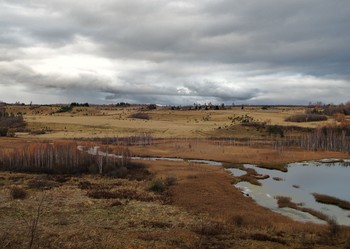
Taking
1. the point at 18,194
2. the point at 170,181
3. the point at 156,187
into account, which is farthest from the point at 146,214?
the point at 170,181

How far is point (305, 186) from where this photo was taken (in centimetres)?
5262

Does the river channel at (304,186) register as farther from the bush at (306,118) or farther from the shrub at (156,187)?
the bush at (306,118)

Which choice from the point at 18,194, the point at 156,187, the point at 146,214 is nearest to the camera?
the point at 146,214

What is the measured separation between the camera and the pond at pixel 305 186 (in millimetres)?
38194

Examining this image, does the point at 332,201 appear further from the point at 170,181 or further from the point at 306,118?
the point at 306,118

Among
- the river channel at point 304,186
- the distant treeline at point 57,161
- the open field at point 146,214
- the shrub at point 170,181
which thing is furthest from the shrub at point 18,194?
the river channel at point 304,186

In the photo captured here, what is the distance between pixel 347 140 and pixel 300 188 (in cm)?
6103

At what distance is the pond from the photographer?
38194 millimetres

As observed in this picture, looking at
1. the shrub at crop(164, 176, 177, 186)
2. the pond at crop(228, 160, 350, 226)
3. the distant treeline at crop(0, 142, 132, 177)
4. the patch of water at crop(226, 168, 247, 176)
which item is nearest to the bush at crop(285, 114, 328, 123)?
the pond at crop(228, 160, 350, 226)

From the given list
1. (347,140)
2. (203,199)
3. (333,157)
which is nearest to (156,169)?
(203,199)

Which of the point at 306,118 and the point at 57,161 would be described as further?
the point at 306,118

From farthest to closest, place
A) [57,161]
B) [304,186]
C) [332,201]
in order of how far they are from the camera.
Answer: [57,161] < [304,186] < [332,201]

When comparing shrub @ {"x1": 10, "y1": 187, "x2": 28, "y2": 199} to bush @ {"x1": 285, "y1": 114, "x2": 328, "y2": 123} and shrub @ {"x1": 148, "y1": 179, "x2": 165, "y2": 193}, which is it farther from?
bush @ {"x1": 285, "y1": 114, "x2": 328, "y2": 123}

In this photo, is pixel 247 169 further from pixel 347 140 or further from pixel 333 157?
pixel 347 140
